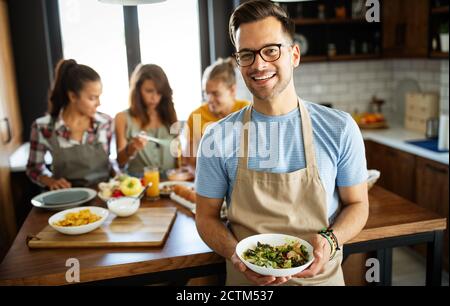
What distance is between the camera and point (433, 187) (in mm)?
2859

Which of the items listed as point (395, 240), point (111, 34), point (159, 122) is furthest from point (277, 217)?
point (159, 122)

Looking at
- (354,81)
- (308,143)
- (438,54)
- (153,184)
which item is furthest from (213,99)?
(354,81)

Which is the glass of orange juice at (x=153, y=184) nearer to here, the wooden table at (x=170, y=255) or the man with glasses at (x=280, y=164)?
the wooden table at (x=170, y=255)

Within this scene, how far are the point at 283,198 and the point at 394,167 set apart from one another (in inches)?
83.2

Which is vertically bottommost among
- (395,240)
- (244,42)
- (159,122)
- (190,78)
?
(395,240)

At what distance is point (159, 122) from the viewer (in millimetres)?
2492

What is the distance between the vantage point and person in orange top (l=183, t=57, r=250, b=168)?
8.14 feet

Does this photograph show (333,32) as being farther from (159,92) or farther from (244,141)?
(244,141)

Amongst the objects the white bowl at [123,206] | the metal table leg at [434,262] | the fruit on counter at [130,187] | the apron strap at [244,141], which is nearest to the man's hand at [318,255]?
the apron strap at [244,141]

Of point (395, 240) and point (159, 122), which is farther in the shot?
point (159, 122)

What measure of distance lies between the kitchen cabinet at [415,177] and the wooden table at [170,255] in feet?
3.74

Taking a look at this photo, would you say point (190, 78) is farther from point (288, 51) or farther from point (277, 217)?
point (277, 217)

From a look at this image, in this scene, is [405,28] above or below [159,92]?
above
